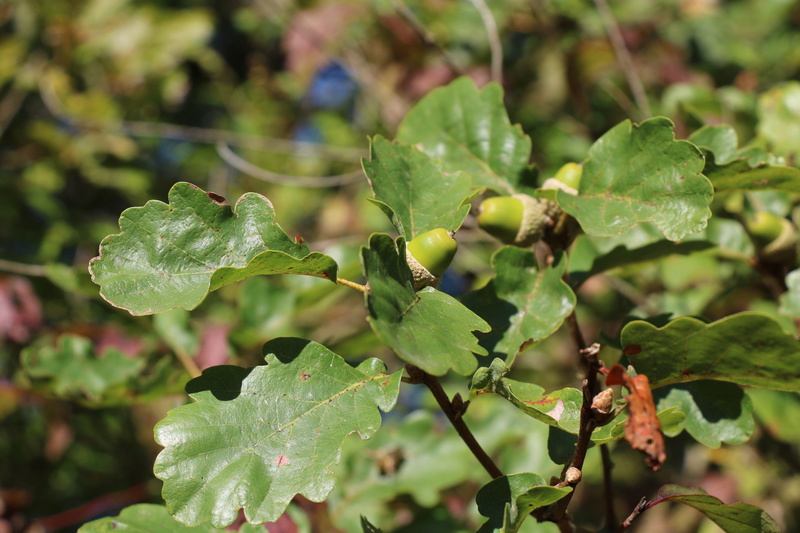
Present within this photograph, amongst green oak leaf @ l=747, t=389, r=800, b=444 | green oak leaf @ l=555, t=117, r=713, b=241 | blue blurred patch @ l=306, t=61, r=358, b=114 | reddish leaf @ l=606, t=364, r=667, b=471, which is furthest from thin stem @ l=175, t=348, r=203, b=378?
blue blurred patch @ l=306, t=61, r=358, b=114

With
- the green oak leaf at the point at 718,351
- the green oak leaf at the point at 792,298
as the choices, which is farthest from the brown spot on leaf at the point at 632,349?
the green oak leaf at the point at 792,298

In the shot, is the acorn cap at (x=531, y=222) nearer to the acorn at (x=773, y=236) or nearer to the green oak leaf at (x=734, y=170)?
the green oak leaf at (x=734, y=170)

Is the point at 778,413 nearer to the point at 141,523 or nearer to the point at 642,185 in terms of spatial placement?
the point at 642,185

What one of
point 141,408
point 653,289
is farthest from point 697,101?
point 141,408

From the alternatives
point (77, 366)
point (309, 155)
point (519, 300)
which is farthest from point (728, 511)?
point (309, 155)

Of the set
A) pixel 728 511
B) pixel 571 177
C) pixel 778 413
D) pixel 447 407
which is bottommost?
pixel 778 413
